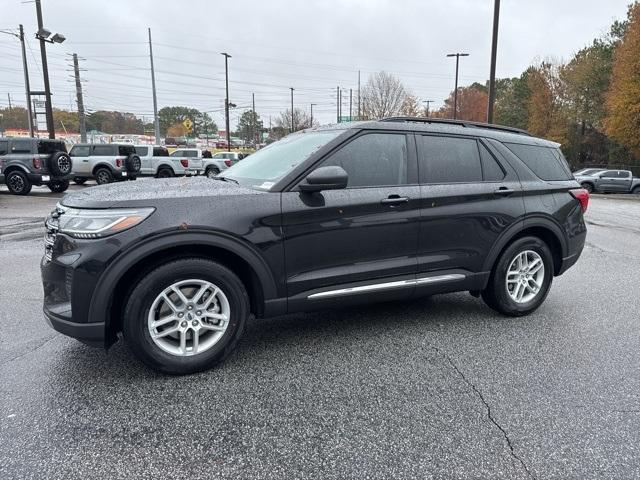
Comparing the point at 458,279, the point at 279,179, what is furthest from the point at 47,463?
the point at 458,279

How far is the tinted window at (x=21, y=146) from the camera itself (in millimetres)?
15258

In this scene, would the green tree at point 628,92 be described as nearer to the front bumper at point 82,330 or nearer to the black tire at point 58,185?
the black tire at point 58,185

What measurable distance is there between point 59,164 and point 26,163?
3.18 feet

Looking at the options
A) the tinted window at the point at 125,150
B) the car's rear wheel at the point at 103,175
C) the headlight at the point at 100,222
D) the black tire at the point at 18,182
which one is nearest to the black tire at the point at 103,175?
the car's rear wheel at the point at 103,175

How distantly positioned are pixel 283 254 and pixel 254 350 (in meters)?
0.86

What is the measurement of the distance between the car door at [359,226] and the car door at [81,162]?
19907 mm

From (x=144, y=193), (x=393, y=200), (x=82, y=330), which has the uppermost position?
(x=144, y=193)

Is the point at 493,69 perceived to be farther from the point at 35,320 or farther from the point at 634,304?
the point at 35,320

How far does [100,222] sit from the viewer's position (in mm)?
2842

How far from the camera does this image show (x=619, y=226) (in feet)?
37.1

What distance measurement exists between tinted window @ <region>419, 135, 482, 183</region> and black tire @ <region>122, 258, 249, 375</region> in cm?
181

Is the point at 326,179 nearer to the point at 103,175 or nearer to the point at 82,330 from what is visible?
the point at 82,330

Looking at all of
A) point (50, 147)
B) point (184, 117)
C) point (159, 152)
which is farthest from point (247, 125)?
point (50, 147)

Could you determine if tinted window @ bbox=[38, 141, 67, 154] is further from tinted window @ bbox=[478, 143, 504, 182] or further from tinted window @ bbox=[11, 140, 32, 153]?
tinted window @ bbox=[478, 143, 504, 182]
